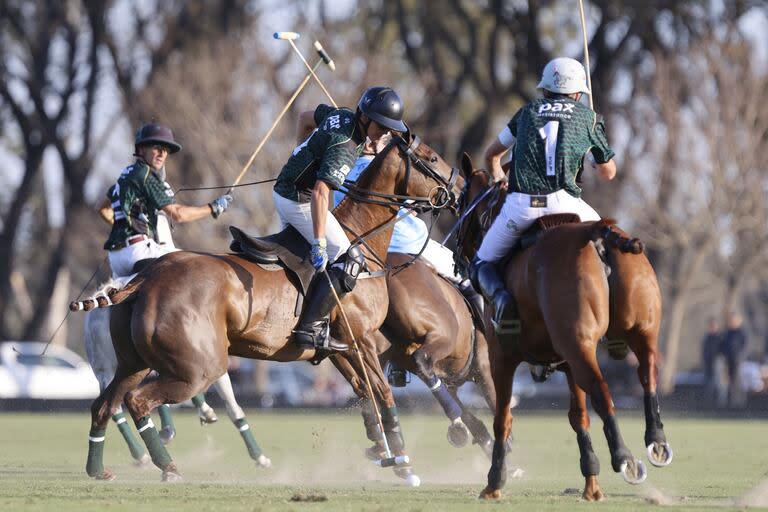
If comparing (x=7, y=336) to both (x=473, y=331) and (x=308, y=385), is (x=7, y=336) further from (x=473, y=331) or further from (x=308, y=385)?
(x=473, y=331)

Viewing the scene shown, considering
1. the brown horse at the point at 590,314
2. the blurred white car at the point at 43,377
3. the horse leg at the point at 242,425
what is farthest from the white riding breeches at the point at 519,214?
the blurred white car at the point at 43,377

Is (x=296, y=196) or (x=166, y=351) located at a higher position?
(x=296, y=196)

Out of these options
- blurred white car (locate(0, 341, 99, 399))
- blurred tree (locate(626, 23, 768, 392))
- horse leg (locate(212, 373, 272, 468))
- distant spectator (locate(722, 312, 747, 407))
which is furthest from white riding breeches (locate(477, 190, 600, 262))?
blurred white car (locate(0, 341, 99, 399))

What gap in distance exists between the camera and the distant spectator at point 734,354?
25.0 m

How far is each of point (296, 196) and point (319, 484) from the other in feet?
6.45

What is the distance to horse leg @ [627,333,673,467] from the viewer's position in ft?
25.9

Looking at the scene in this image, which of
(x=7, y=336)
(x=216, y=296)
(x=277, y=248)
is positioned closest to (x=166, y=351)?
(x=216, y=296)

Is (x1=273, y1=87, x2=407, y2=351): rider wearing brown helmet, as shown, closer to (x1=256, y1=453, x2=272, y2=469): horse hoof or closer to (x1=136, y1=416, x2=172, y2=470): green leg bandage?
(x1=136, y1=416, x2=172, y2=470): green leg bandage

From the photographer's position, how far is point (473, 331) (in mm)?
12023

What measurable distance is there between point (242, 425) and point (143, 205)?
208 centimetres

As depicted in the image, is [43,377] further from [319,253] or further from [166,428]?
[319,253]

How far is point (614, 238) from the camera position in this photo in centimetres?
809

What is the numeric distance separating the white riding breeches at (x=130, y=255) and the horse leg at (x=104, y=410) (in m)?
1.20

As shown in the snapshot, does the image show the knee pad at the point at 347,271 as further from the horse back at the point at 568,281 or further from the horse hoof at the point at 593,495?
the horse hoof at the point at 593,495
